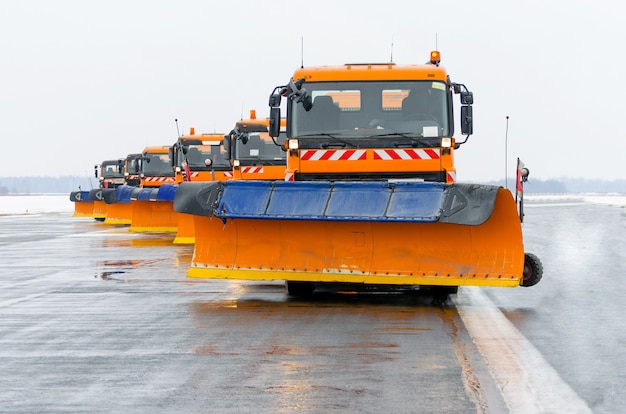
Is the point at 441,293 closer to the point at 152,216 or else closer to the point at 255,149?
the point at 255,149

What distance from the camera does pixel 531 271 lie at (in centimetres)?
1124

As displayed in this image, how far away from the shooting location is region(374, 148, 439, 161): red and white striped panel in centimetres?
1250

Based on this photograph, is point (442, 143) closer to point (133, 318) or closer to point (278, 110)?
point (278, 110)

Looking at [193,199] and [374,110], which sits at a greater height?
[374,110]

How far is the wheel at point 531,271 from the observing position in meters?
11.1

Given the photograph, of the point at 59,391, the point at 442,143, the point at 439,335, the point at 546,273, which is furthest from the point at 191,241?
the point at 59,391

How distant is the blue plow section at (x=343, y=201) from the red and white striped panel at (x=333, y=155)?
164 cm

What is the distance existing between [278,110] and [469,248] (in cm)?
340

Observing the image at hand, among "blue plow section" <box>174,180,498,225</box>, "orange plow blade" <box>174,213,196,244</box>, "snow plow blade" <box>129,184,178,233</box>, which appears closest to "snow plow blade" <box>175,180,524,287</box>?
"blue plow section" <box>174,180,498,225</box>

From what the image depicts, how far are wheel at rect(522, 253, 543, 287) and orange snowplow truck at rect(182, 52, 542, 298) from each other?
1 cm

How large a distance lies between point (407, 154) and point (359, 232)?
1.92 meters

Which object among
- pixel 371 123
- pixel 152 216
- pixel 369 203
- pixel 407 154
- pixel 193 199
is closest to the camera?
pixel 369 203

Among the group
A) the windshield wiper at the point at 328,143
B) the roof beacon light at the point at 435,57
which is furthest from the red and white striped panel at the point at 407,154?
the roof beacon light at the point at 435,57

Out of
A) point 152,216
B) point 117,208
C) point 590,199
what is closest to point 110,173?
point 117,208
